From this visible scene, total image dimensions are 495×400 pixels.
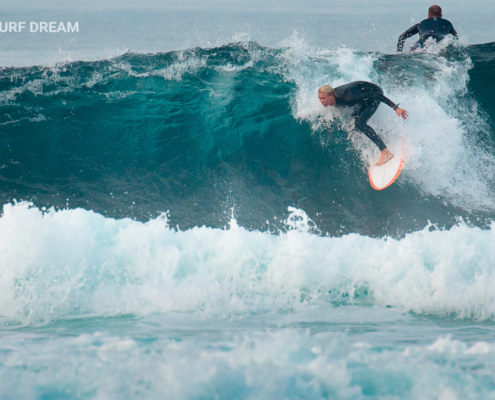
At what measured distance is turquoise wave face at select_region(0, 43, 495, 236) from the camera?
6.11 metres

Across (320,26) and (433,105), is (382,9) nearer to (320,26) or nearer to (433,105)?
(320,26)

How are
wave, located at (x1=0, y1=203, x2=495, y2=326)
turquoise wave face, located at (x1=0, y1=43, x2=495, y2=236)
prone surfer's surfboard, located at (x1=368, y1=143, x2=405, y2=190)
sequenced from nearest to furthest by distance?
1. wave, located at (x1=0, y1=203, x2=495, y2=326)
2. prone surfer's surfboard, located at (x1=368, y1=143, x2=405, y2=190)
3. turquoise wave face, located at (x1=0, y1=43, x2=495, y2=236)

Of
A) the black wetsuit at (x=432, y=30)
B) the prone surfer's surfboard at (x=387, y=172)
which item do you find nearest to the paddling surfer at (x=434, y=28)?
the black wetsuit at (x=432, y=30)

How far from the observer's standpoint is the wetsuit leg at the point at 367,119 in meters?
5.79

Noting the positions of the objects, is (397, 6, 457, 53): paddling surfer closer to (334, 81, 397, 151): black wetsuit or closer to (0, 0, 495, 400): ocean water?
(0, 0, 495, 400): ocean water

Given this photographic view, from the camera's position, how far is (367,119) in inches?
233

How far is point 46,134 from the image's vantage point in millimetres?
6910

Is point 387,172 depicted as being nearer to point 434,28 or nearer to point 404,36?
point 404,36

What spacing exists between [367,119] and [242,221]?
238 centimetres

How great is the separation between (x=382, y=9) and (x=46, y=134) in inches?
410

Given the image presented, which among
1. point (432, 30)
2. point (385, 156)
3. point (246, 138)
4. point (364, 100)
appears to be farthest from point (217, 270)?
point (432, 30)

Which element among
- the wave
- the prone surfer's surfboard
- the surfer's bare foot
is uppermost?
the surfer's bare foot

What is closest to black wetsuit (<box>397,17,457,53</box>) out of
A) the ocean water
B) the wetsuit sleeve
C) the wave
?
the wetsuit sleeve

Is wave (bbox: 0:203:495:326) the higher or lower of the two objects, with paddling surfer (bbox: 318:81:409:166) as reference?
lower
